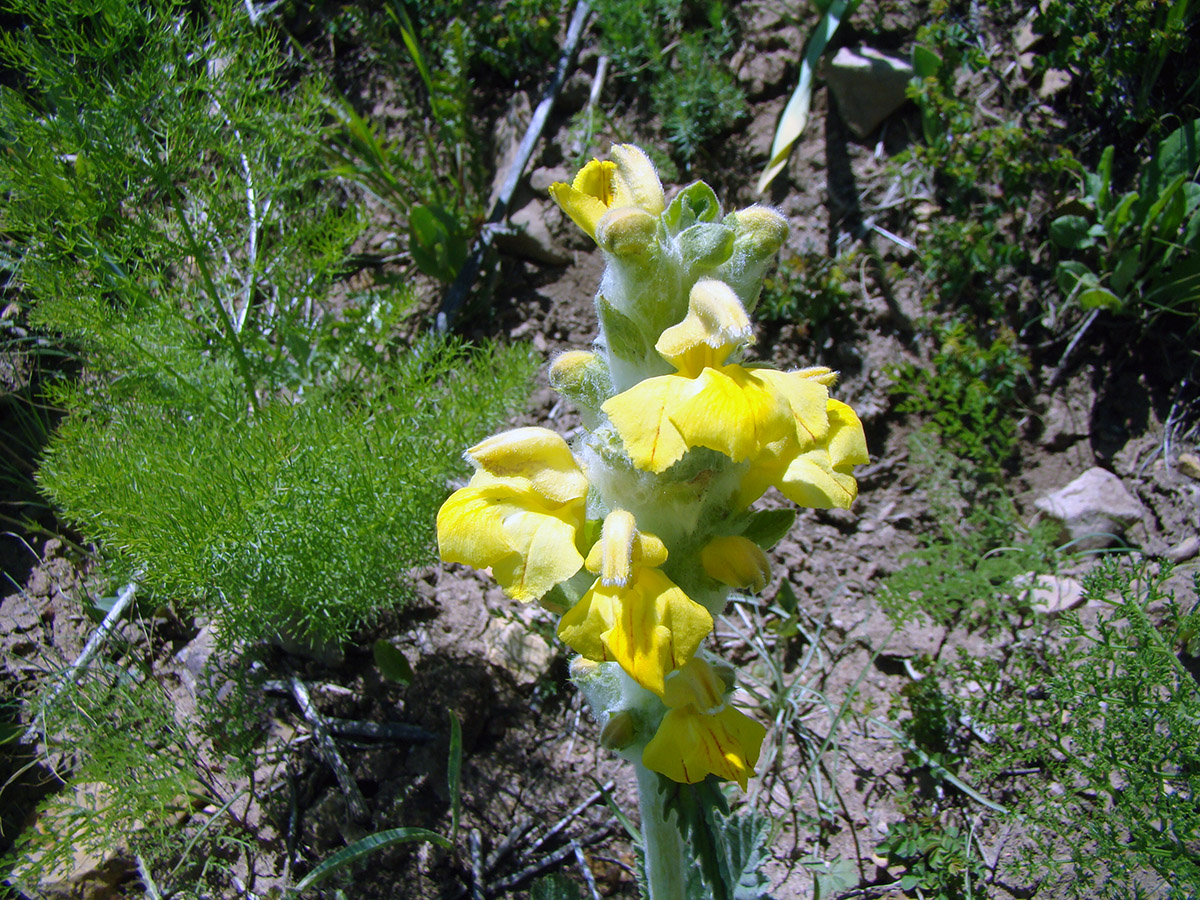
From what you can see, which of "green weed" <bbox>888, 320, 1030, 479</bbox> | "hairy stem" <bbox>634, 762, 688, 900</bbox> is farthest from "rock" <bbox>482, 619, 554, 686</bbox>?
"green weed" <bbox>888, 320, 1030, 479</bbox>

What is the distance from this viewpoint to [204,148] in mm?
2660

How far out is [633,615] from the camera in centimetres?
130

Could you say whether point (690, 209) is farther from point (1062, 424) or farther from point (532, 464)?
point (1062, 424)

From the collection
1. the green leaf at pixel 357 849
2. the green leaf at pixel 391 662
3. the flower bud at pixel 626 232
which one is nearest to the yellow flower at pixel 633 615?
the flower bud at pixel 626 232

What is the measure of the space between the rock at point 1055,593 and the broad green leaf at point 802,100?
1.74 meters

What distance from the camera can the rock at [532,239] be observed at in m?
3.47

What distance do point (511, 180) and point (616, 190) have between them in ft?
7.50

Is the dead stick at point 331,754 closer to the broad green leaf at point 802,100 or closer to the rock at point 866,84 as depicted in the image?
the broad green leaf at point 802,100

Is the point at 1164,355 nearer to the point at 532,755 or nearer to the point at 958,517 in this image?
the point at 958,517

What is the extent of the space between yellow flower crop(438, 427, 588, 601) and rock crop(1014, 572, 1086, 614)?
1703mm

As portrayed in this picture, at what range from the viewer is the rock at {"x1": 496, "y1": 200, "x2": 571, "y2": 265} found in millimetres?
3473

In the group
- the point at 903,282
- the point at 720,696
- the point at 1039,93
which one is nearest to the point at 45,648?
the point at 720,696

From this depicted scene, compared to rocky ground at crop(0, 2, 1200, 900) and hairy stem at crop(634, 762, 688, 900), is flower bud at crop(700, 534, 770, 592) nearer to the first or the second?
hairy stem at crop(634, 762, 688, 900)

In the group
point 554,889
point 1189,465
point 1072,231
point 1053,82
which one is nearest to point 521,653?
point 554,889
